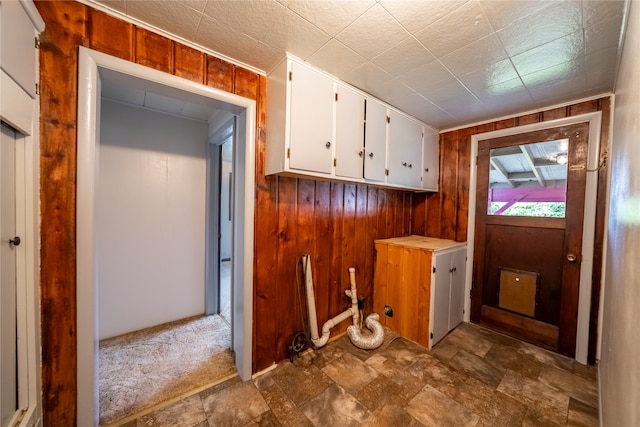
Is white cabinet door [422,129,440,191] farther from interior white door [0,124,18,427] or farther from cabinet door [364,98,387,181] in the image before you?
interior white door [0,124,18,427]

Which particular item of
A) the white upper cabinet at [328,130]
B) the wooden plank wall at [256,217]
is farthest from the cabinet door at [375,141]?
the wooden plank wall at [256,217]

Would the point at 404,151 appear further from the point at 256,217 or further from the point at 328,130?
the point at 256,217

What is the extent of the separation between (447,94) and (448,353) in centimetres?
227

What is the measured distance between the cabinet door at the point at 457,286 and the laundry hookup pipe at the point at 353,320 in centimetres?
84

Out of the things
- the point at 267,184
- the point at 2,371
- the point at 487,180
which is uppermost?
the point at 487,180

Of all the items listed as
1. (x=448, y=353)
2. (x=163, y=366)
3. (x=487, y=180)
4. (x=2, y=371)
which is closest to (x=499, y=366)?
(x=448, y=353)

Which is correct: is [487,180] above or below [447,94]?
below

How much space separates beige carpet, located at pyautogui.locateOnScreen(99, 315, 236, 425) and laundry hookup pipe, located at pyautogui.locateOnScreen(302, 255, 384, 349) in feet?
2.34

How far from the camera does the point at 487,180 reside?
262 centimetres

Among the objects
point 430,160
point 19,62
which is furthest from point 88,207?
point 430,160

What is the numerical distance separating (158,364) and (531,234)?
11.6 ft

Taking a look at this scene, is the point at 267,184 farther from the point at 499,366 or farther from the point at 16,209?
the point at 499,366

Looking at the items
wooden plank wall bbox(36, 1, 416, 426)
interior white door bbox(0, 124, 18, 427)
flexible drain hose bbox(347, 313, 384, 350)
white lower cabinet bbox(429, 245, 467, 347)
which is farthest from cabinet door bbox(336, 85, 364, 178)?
interior white door bbox(0, 124, 18, 427)

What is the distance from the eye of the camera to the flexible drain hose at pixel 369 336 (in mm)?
2168
